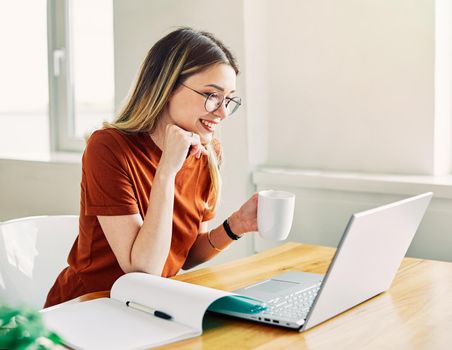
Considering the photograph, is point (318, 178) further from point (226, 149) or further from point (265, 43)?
point (265, 43)

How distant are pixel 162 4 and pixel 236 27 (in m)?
0.39

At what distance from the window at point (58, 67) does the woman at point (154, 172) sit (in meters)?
1.67

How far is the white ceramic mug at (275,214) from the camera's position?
1.42 m

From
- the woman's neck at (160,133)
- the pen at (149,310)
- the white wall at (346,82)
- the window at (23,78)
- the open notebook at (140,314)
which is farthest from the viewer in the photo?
the window at (23,78)

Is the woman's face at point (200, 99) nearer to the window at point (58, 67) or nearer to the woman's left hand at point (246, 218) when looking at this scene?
the woman's left hand at point (246, 218)

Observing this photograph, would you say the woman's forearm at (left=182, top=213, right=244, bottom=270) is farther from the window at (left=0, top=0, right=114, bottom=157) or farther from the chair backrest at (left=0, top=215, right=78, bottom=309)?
the window at (left=0, top=0, right=114, bottom=157)

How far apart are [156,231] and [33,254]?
0.40 m

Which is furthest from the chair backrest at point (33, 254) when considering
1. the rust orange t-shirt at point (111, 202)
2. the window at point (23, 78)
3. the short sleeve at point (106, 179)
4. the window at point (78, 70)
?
the window at point (23, 78)

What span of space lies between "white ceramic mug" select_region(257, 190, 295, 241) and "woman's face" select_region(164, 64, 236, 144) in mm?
293

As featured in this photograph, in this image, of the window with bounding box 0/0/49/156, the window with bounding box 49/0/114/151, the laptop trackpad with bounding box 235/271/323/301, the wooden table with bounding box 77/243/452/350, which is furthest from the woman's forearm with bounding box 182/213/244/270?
the window with bounding box 0/0/49/156

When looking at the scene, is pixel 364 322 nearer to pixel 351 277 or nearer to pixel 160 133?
pixel 351 277

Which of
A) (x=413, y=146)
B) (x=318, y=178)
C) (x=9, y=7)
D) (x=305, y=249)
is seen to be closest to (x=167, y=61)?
(x=305, y=249)

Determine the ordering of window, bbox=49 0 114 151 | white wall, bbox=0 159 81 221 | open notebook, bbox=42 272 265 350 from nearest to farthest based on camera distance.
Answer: open notebook, bbox=42 272 265 350 → white wall, bbox=0 159 81 221 → window, bbox=49 0 114 151

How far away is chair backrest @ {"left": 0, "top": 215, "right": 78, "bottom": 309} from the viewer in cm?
163
